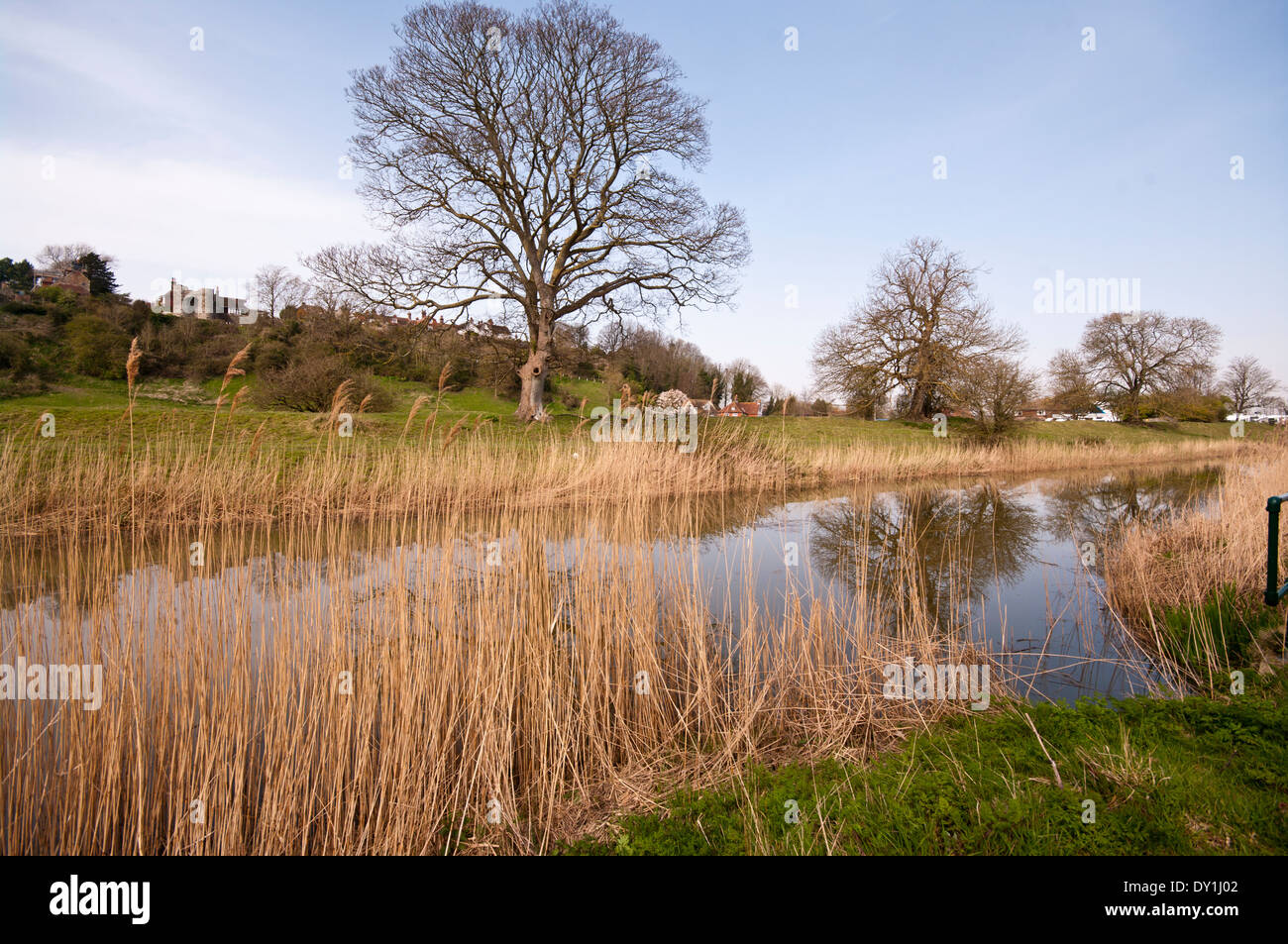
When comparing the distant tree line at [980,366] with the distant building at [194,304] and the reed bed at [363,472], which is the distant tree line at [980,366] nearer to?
the reed bed at [363,472]

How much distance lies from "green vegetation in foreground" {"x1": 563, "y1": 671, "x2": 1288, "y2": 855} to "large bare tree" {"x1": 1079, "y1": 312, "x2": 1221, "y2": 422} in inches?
1529

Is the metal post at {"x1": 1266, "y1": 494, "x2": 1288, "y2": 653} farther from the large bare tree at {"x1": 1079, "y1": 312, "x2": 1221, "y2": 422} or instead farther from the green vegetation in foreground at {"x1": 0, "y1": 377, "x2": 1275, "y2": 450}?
the large bare tree at {"x1": 1079, "y1": 312, "x2": 1221, "y2": 422}

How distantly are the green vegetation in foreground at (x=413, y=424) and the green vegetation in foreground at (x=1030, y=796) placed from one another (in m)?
3.40

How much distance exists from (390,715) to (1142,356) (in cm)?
4312

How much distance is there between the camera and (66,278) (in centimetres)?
2703

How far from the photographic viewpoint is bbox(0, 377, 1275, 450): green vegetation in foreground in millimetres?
9367

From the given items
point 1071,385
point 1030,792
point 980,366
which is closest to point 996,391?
point 980,366

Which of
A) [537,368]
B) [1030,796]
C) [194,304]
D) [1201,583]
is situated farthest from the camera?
[194,304]

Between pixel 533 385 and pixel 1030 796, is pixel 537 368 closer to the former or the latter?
pixel 533 385

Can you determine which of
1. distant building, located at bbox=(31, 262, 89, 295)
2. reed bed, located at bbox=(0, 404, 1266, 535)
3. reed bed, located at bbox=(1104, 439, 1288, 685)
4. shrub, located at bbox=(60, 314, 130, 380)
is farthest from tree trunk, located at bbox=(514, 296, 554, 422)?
distant building, located at bbox=(31, 262, 89, 295)

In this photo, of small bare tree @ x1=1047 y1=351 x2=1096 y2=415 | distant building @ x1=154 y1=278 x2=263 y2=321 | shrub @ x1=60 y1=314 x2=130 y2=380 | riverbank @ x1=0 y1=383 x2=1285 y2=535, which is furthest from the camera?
small bare tree @ x1=1047 y1=351 x2=1096 y2=415

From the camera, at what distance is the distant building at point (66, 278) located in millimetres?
25078
